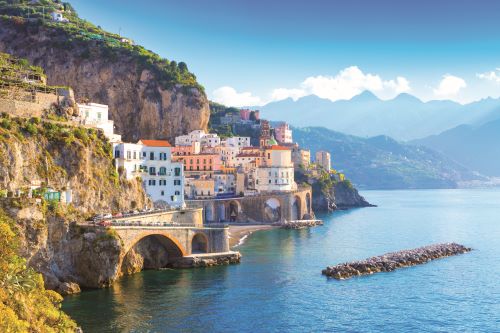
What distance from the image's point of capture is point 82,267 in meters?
71.6

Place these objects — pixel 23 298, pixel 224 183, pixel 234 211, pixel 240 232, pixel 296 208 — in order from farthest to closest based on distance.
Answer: pixel 296 208 → pixel 224 183 → pixel 234 211 → pixel 240 232 → pixel 23 298

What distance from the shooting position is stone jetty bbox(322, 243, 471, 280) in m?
84.7

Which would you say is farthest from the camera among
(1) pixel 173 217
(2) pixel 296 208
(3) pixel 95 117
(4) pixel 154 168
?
(2) pixel 296 208

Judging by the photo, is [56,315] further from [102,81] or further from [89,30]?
[89,30]

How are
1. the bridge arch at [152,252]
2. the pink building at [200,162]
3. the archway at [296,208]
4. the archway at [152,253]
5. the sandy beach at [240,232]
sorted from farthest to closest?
the archway at [296,208], the pink building at [200,162], the sandy beach at [240,232], the archway at [152,253], the bridge arch at [152,252]

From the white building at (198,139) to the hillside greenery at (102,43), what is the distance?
15.5 m

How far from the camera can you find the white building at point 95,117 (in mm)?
100312

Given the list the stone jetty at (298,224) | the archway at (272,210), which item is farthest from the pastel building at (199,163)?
the stone jetty at (298,224)

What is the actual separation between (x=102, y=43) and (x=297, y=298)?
426ft

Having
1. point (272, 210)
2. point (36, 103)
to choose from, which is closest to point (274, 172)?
point (272, 210)

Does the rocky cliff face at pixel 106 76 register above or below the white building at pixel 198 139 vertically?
above

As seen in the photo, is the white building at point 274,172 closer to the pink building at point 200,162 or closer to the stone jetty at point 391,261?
the pink building at point 200,162

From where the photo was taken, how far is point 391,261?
91938 mm

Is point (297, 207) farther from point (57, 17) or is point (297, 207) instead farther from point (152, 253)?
point (57, 17)
